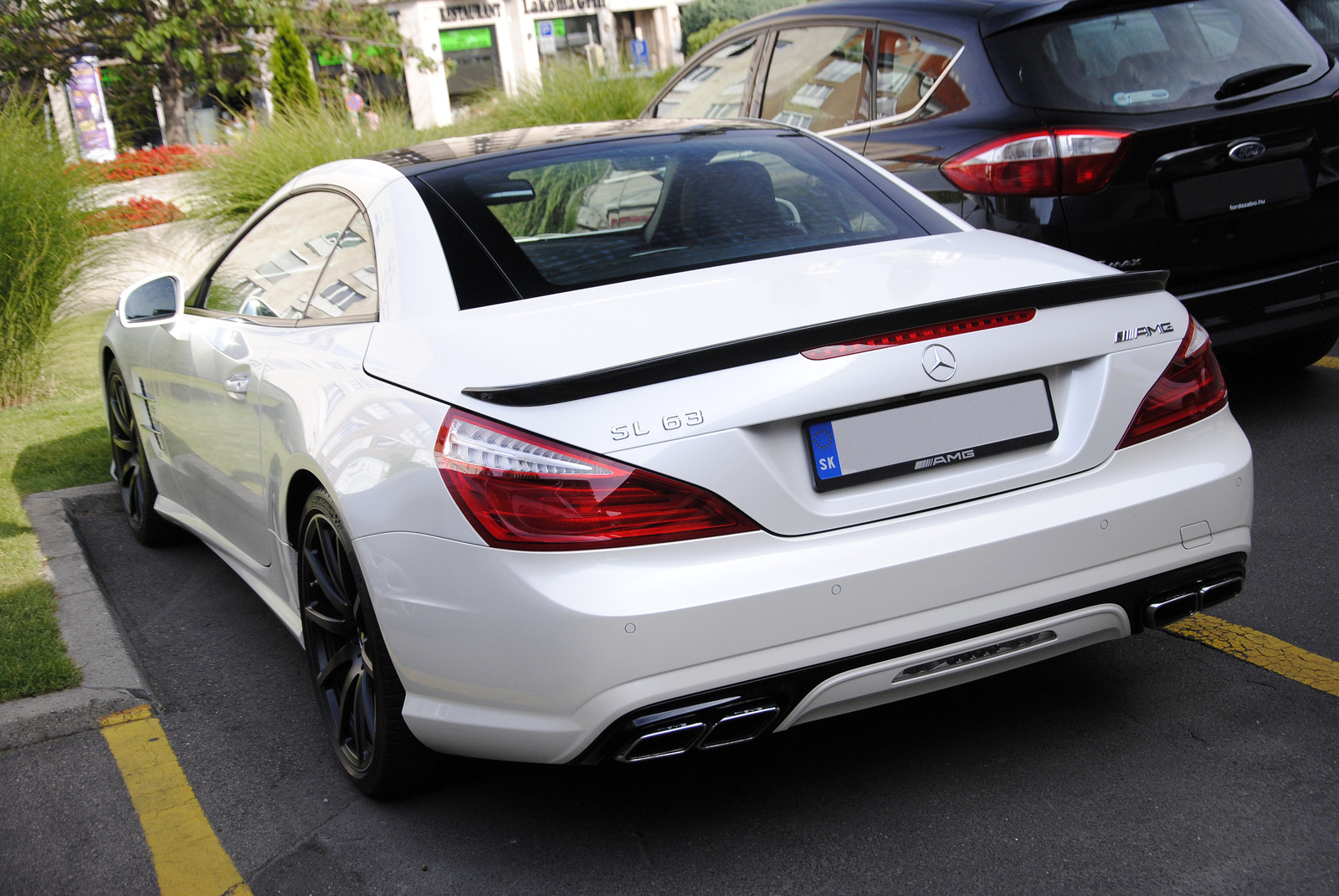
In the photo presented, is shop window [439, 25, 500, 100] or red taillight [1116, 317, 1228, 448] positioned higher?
shop window [439, 25, 500, 100]

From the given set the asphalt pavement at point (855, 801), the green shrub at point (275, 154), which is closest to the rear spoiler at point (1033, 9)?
the asphalt pavement at point (855, 801)

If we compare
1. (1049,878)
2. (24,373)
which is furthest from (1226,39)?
(24,373)

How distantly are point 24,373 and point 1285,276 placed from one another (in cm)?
698

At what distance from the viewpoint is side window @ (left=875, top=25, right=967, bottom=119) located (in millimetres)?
4750

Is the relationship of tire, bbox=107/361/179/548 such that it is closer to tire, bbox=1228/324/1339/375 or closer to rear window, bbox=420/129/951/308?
rear window, bbox=420/129/951/308

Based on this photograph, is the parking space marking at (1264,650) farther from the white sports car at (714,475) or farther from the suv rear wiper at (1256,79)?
the suv rear wiper at (1256,79)

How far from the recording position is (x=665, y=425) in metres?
2.17

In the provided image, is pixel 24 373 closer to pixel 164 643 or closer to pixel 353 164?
pixel 164 643

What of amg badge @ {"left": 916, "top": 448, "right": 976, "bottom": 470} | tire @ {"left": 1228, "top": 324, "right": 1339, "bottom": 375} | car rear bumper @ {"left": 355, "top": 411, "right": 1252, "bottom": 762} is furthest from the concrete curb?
tire @ {"left": 1228, "top": 324, "right": 1339, "bottom": 375}

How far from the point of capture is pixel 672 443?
217 cm

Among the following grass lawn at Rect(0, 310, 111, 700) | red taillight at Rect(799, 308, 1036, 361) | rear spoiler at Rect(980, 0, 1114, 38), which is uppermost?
rear spoiler at Rect(980, 0, 1114, 38)

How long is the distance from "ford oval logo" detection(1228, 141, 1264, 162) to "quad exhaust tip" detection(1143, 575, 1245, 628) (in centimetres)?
225

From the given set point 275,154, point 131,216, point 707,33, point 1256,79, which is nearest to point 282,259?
point 1256,79

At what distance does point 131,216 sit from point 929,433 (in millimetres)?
8833
